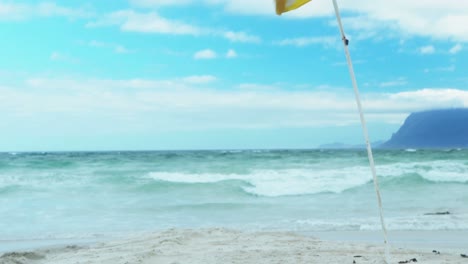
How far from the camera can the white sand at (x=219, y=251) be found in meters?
6.99

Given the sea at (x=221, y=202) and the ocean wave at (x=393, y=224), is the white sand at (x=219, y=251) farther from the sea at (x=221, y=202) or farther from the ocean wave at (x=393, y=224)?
the ocean wave at (x=393, y=224)

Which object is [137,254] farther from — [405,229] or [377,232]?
[405,229]

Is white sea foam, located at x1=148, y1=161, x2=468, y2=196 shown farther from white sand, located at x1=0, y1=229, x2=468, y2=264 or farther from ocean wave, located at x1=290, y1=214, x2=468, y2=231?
white sand, located at x1=0, y1=229, x2=468, y2=264

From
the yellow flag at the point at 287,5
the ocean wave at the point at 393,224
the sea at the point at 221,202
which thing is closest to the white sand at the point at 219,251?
the sea at the point at 221,202

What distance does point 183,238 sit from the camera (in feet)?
28.3

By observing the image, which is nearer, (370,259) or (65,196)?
(370,259)

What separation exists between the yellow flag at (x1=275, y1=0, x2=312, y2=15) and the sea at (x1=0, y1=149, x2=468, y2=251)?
7199 millimetres

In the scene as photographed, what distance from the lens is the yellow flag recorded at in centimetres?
489

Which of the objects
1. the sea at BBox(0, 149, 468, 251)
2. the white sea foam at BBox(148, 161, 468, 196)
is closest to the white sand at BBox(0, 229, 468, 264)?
the sea at BBox(0, 149, 468, 251)

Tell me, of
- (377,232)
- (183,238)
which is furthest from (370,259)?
(377,232)

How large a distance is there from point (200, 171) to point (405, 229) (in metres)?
21.8

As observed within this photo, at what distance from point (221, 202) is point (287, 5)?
14.0m

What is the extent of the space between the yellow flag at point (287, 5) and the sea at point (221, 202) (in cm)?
720

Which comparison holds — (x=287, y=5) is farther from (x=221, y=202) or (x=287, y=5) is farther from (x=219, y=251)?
(x=221, y=202)
